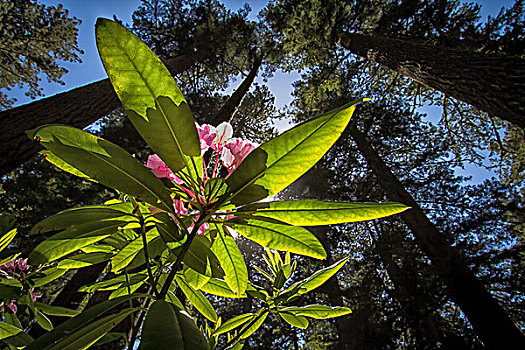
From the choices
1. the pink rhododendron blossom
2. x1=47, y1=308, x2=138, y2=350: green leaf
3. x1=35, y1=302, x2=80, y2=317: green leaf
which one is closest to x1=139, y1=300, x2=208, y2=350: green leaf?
x1=47, y1=308, x2=138, y2=350: green leaf

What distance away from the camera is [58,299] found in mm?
2994

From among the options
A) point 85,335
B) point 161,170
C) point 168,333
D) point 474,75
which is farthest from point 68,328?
point 474,75

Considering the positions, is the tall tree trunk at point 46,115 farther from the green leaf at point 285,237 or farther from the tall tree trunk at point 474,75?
the tall tree trunk at point 474,75

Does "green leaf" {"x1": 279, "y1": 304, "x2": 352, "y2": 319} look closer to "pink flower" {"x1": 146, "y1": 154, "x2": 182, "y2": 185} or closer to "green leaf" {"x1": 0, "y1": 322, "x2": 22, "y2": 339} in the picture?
"pink flower" {"x1": 146, "y1": 154, "x2": 182, "y2": 185}

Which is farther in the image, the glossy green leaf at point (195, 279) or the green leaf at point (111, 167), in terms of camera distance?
Answer: the glossy green leaf at point (195, 279)

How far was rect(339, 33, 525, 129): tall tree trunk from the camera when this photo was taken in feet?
6.82

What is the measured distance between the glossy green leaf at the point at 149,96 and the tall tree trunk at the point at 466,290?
452 centimetres

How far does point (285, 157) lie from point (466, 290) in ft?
15.8

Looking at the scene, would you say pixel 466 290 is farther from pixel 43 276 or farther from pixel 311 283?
pixel 43 276

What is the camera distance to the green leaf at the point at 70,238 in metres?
0.39

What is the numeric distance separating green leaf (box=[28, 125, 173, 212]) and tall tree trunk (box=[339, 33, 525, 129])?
2745 mm

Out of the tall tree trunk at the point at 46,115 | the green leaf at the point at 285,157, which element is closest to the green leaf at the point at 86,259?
the green leaf at the point at 285,157

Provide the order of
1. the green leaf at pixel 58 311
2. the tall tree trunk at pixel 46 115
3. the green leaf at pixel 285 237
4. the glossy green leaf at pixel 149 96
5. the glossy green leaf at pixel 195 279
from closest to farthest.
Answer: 1. the glossy green leaf at pixel 149 96
2. the green leaf at pixel 285 237
3. the glossy green leaf at pixel 195 279
4. the green leaf at pixel 58 311
5. the tall tree trunk at pixel 46 115

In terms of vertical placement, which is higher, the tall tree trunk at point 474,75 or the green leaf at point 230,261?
the tall tree trunk at point 474,75
